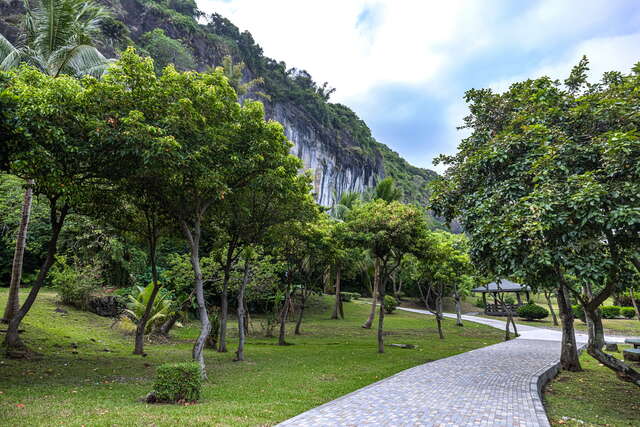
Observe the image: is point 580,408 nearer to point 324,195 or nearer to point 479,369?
point 479,369

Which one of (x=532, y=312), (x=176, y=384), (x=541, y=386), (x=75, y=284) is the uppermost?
(x=75, y=284)

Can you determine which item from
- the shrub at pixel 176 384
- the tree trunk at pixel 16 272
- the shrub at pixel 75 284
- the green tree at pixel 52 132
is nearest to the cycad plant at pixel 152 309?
the shrub at pixel 75 284

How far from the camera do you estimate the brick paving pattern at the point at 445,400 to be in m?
5.71

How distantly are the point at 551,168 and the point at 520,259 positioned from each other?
74.0 inches

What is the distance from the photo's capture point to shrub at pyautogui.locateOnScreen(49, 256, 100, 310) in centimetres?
1644

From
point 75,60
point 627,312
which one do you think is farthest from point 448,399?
point 627,312

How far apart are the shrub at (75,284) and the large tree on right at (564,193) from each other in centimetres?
1601

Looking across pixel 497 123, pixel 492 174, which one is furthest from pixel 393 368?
pixel 497 123

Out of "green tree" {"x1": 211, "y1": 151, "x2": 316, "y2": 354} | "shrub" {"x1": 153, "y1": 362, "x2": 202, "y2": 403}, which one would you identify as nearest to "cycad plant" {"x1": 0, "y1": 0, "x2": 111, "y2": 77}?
"green tree" {"x1": 211, "y1": 151, "x2": 316, "y2": 354}

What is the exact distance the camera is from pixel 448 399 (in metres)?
7.10

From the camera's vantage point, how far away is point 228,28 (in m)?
54.1

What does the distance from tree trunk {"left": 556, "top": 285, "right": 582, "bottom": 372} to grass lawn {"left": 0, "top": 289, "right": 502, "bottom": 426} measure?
3.84 m

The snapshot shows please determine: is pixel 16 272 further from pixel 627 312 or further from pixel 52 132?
pixel 627 312

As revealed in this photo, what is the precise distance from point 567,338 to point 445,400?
6.43m
